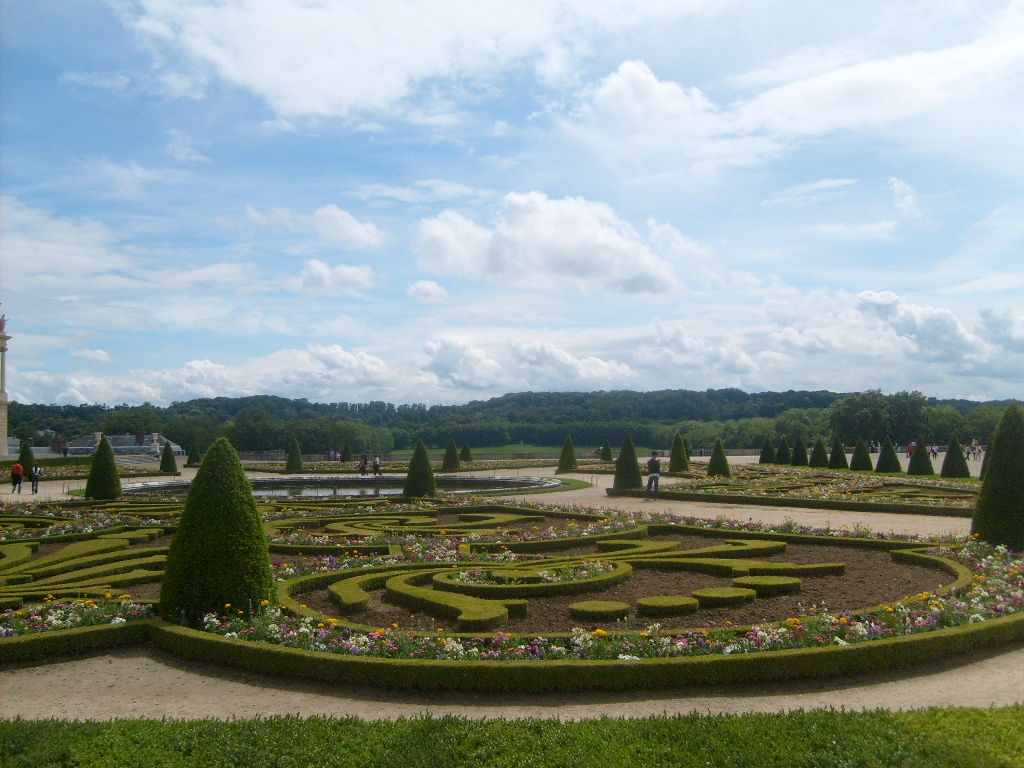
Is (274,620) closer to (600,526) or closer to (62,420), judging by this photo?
(600,526)

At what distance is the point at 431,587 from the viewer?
10250mm

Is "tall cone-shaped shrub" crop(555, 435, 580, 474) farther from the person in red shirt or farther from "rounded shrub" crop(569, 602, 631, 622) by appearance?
"rounded shrub" crop(569, 602, 631, 622)

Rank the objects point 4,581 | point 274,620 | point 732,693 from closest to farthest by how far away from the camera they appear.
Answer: point 732,693
point 274,620
point 4,581

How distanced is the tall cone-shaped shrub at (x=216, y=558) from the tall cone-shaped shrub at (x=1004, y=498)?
10893 millimetres

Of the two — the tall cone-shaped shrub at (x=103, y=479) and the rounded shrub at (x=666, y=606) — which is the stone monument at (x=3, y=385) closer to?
the tall cone-shaped shrub at (x=103, y=479)

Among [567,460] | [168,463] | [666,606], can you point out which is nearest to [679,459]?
[567,460]

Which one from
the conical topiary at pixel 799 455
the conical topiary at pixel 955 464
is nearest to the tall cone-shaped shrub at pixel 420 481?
the conical topiary at pixel 955 464

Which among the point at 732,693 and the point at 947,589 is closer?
the point at 732,693

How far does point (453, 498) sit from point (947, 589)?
46.2ft

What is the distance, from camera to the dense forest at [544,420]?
7181 cm

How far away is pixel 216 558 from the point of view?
8.02 m

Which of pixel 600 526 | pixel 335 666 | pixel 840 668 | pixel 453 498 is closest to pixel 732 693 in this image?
pixel 840 668

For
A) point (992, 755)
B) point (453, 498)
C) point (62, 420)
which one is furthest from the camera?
point (62, 420)

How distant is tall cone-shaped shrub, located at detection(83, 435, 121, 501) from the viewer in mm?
21625
